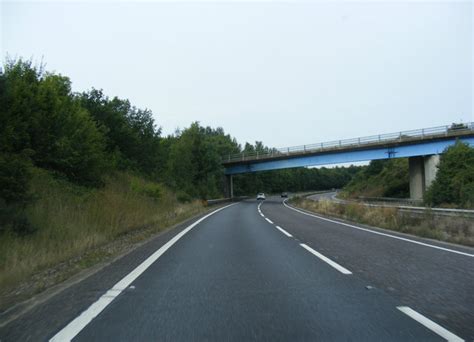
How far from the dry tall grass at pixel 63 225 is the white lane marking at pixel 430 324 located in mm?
6123

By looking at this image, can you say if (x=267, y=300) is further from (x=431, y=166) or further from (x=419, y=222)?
(x=431, y=166)

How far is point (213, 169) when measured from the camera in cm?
6994

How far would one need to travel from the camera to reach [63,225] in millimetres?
12586

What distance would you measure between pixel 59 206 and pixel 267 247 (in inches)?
272

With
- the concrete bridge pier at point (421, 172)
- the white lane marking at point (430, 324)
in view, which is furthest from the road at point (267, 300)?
the concrete bridge pier at point (421, 172)

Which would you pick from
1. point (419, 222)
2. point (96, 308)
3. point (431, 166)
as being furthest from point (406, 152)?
point (96, 308)

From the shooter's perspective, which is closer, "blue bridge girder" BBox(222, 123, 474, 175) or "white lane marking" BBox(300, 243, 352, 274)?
"white lane marking" BBox(300, 243, 352, 274)

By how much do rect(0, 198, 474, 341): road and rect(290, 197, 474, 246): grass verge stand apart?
4.20 metres

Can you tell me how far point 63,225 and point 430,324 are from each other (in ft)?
34.5

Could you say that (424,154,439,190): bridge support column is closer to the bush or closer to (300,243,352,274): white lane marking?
the bush

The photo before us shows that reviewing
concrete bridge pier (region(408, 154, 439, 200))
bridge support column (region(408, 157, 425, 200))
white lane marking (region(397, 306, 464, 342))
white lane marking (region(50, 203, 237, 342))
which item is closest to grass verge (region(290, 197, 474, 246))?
white lane marking (region(397, 306, 464, 342))

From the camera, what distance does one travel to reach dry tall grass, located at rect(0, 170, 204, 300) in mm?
8867

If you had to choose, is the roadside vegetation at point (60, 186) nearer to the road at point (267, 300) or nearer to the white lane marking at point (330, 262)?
the road at point (267, 300)

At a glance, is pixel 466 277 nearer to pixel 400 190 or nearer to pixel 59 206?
pixel 59 206
